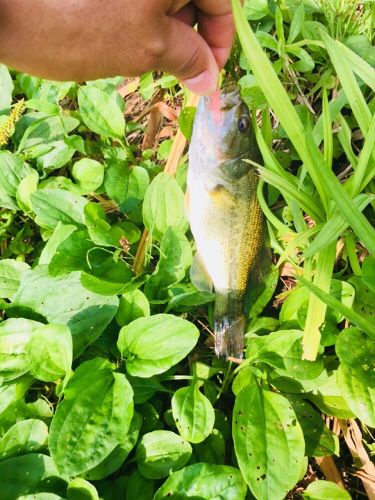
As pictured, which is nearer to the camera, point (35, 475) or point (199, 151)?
point (35, 475)

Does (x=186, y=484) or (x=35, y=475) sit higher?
(x=186, y=484)

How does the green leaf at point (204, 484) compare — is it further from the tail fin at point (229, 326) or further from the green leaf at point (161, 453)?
the tail fin at point (229, 326)

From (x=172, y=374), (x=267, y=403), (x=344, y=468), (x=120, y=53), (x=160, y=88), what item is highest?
(x=120, y=53)

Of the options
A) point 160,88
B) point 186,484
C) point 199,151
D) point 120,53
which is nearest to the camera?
point 120,53

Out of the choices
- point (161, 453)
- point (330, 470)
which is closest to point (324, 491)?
point (330, 470)

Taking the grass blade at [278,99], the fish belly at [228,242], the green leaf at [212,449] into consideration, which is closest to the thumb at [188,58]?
the grass blade at [278,99]

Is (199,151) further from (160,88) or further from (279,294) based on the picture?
(160,88)

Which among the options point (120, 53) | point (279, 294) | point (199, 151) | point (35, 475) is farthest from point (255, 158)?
point (35, 475)

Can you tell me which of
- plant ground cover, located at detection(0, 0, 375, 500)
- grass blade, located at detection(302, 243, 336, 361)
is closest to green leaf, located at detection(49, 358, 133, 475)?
plant ground cover, located at detection(0, 0, 375, 500)
